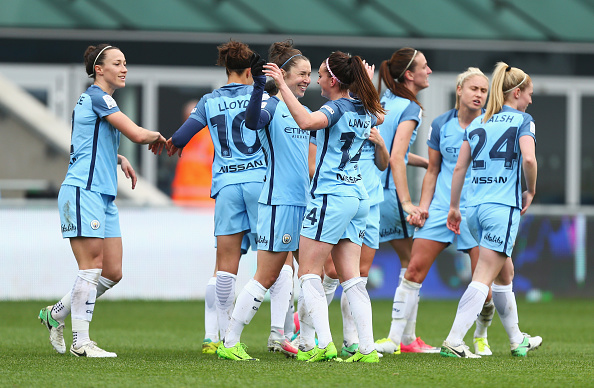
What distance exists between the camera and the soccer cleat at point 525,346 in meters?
6.57

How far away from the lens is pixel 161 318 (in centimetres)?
994

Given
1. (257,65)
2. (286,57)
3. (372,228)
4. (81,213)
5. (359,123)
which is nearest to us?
(257,65)

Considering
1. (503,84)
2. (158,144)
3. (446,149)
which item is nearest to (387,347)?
(446,149)

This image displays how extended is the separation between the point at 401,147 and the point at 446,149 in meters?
0.44

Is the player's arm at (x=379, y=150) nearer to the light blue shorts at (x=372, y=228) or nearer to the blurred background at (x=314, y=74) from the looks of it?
the light blue shorts at (x=372, y=228)

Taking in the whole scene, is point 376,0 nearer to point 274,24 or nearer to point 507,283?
point 274,24

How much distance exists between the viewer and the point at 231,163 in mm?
6176

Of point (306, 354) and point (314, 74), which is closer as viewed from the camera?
point (306, 354)

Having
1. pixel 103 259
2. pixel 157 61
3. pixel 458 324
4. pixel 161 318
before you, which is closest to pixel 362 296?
pixel 458 324

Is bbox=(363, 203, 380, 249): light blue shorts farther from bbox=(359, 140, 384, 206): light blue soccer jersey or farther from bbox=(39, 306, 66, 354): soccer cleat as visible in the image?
bbox=(39, 306, 66, 354): soccer cleat

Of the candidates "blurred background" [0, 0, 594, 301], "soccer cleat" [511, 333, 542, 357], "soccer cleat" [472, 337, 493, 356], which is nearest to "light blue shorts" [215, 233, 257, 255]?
"soccer cleat" [472, 337, 493, 356]

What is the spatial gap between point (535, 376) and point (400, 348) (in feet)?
6.08

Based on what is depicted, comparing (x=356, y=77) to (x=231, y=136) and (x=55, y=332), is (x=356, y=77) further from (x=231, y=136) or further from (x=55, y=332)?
(x=55, y=332)

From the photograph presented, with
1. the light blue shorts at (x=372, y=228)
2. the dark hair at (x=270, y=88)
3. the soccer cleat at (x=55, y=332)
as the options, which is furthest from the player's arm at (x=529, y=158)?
the soccer cleat at (x=55, y=332)
